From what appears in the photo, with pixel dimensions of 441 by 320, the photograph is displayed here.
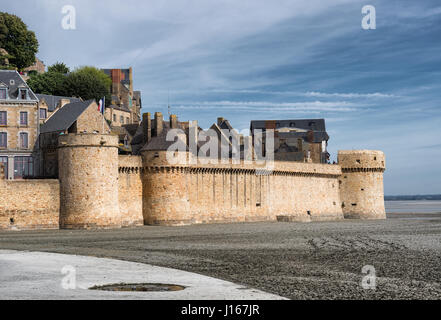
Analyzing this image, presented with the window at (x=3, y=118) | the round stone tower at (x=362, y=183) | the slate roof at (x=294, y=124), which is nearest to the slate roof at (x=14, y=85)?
the window at (x=3, y=118)

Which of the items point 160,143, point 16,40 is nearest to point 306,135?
point 16,40

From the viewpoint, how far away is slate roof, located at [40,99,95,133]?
5238cm

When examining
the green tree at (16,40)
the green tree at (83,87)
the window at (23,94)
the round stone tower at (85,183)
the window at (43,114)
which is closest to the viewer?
the round stone tower at (85,183)

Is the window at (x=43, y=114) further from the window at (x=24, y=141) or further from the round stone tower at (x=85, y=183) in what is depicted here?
the round stone tower at (x=85, y=183)

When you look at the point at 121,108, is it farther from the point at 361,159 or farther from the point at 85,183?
the point at 85,183

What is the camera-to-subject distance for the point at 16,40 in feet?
260

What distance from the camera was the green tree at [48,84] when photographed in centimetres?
7538

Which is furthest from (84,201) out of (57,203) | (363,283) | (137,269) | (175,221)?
(363,283)

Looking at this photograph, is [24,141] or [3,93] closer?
[3,93]

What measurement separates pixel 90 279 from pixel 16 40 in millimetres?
69802

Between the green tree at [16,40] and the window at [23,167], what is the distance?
31116mm

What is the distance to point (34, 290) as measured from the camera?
13297 millimetres

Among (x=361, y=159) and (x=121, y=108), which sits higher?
(x=121, y=108)
